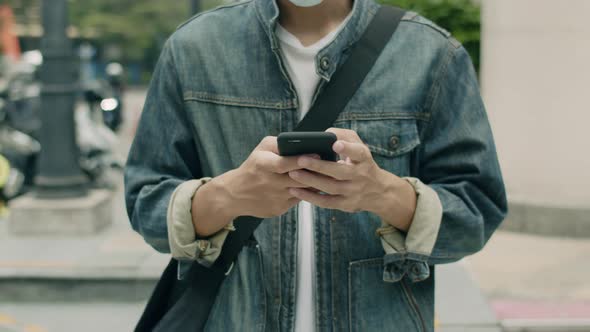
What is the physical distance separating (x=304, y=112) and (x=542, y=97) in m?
6.52

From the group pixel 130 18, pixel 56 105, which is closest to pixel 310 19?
pixel 56 105

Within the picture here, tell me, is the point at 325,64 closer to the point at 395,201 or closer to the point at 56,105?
the point at 395,201

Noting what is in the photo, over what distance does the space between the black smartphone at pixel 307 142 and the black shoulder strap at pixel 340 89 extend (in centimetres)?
32

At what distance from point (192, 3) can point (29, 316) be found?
6206 mm

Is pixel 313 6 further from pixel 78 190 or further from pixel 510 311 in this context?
pixel 78 190

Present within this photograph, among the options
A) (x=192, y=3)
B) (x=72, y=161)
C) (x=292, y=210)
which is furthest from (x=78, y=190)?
(x=292, y=210)

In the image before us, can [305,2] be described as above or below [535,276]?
above

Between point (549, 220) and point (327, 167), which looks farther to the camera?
point (549, 220)

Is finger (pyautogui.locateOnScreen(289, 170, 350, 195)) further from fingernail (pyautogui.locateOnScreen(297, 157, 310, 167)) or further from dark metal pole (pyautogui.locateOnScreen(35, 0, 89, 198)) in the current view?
dark metal pole (pyautogui.locateOnScreen(35, 0, 89, 198))

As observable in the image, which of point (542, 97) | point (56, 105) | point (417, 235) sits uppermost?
point (417, 235)

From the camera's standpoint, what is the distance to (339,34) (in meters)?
1.80

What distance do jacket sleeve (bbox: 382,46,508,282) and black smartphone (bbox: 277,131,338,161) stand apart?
1.17ft

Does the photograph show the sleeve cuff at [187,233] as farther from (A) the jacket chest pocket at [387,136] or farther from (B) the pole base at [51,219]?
(B) the pole base at [51,219]

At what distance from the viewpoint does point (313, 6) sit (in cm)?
178
